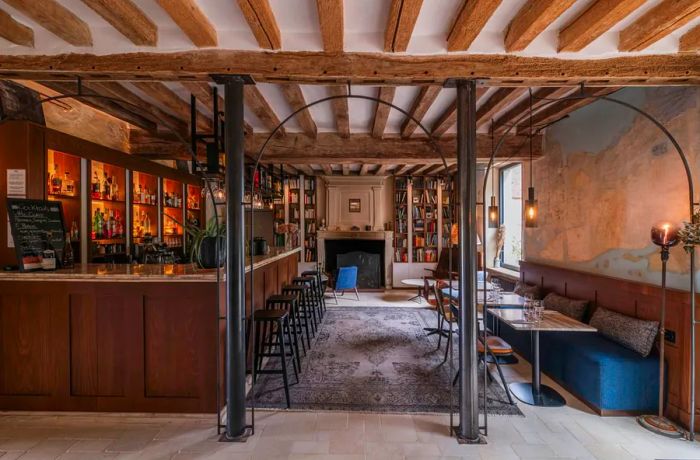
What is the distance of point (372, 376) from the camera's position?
3.34 meters

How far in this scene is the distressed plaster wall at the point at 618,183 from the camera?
2736 mm

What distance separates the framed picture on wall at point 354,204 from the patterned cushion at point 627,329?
534 centimetres

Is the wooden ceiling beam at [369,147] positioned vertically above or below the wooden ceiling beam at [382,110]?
below

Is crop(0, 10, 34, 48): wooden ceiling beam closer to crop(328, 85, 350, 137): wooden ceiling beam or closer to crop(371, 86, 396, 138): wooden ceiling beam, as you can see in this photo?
crop(328, 85, 350, 137): wooden ceiling beam

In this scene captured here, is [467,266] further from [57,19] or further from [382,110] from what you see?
[57,19]

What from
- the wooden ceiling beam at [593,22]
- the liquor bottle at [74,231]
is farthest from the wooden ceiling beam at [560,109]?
the liquor bottle at [74,231]

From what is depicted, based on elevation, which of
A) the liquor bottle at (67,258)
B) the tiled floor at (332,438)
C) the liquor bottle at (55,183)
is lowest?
the tiled floor at (332,438)

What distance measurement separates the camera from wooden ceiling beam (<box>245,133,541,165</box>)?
4.61 m

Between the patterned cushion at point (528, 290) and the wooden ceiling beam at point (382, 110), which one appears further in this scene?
the patterned cushion at point (528, 290)

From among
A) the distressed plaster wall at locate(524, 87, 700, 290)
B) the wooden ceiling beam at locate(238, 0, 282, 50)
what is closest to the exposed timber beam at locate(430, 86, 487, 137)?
the distressed plaster wall at locate(524, 87, 700, 290)

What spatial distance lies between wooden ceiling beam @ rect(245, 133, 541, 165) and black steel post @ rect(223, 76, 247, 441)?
A: 7.39 feet

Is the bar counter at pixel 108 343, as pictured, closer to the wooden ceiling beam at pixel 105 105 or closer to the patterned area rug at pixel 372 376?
the patterned area rug at pixel 372 376

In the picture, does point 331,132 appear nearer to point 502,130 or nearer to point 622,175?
point 502,130

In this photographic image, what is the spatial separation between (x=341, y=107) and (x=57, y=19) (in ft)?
7.13
